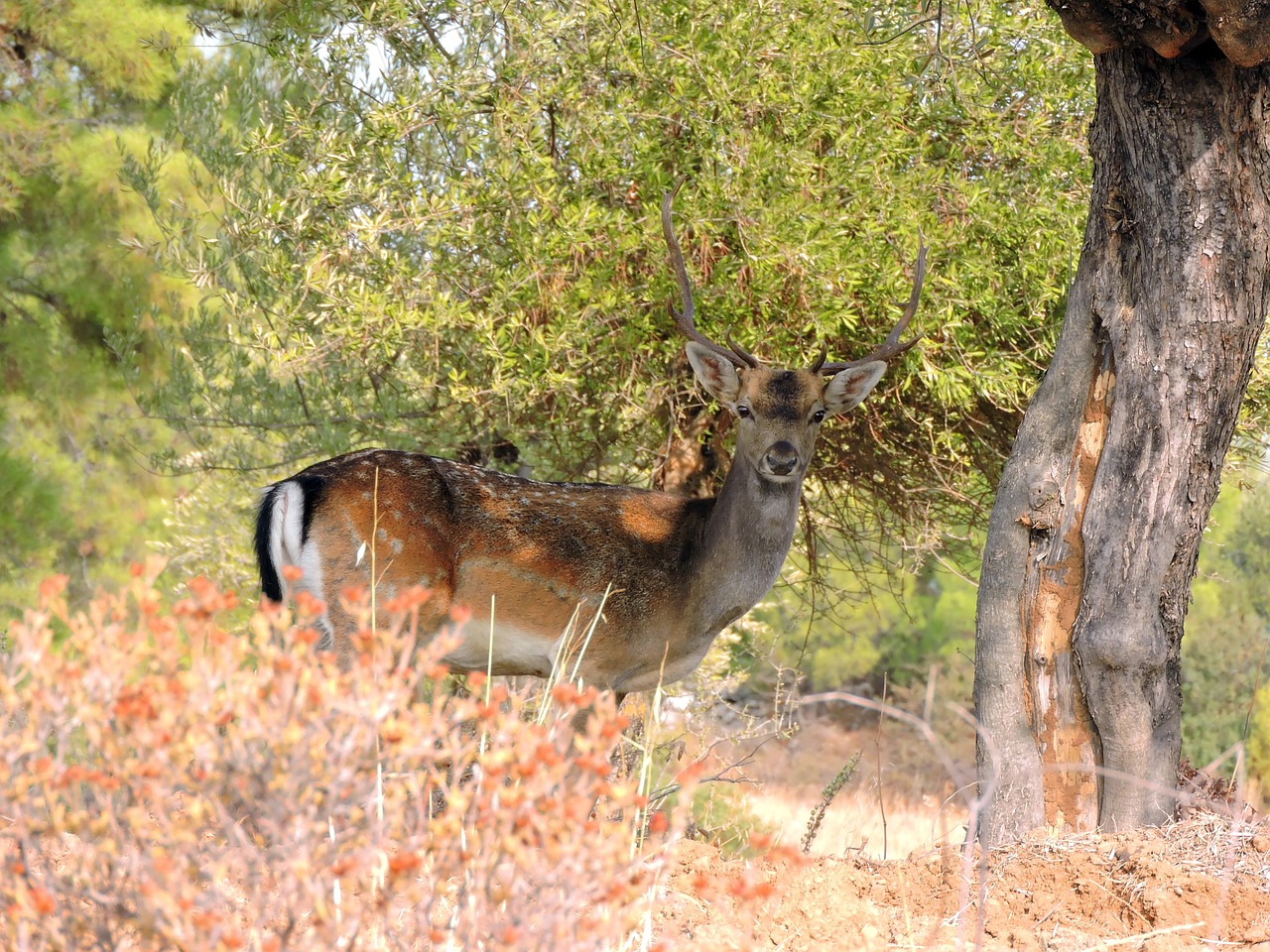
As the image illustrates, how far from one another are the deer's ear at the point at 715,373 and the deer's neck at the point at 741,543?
0.31m

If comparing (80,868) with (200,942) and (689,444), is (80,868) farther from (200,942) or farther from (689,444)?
(689,444)

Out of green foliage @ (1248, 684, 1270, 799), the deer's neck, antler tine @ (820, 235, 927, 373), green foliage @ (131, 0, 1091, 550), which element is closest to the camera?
antler tine @ (820, 235, 927, 373)

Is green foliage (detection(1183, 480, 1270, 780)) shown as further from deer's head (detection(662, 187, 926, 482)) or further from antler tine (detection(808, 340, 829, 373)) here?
antler tine (detection(808, 340, 829, 373))

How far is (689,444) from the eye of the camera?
7.48 meters

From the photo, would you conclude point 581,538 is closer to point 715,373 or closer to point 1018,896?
point 715,373

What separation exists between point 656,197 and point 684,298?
2.22 ft

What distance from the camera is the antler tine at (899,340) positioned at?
17.6 feet

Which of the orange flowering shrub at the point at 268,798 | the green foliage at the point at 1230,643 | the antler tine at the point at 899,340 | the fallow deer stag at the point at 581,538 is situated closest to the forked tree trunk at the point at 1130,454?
the antler tine at the point at 899,340

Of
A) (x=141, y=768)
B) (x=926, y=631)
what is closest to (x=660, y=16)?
(x=141, y=768)

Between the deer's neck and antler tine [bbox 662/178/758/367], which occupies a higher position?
antler tine [bbox 662/178/758/367]

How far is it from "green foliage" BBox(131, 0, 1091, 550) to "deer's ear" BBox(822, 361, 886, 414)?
0.24 m

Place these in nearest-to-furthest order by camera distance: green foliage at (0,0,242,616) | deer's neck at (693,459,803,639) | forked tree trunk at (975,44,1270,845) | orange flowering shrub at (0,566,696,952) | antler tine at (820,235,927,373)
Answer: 1. orange flowering shrub at (0,566,696,952)
2. forked tree trunk at (975,44,1270,845)
3. antler tine at (820,235,927,373)
4. deer's neck at (693,459,803,639)
5. green foliage at (0,0,242,616)

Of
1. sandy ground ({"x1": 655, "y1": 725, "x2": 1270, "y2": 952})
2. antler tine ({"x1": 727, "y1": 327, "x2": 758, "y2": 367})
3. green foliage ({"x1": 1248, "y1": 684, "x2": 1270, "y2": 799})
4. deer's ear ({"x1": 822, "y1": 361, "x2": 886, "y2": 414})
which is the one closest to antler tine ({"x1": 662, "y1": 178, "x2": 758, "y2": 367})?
antler tine ({"x1": 727, "y1": 327, "x2": 758, "y2": 367})

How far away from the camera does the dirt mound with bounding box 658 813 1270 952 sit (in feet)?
11.9
